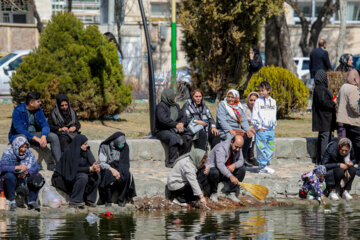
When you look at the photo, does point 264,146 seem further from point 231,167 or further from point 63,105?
point 63,105

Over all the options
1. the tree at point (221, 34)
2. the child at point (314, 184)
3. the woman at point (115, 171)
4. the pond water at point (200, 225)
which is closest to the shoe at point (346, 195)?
the child at point (314, 184)

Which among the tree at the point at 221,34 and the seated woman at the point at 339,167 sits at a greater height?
the tree at the point at 221,34

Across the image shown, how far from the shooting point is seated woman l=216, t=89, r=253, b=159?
12.5m

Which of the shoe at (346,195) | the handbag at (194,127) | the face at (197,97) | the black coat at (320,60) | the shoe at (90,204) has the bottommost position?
the shoe at (346,195)

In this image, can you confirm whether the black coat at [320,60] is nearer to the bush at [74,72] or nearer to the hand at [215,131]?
the bush at [74,72]

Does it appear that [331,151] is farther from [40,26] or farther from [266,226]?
[40,26]

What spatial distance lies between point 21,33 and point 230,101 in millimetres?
24669

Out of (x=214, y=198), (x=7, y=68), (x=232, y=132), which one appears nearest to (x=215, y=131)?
(x=232, y=132)

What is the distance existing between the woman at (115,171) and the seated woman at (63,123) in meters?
0.80

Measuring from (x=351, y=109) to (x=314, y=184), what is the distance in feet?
5.78

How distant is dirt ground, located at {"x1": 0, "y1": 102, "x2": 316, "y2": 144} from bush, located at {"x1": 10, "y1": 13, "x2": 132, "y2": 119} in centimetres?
41

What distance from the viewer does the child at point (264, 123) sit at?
12.4m

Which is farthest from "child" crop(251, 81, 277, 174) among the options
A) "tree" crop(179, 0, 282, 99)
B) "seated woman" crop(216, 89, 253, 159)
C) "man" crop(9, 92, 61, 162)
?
"tree" crop(179, 0, 282, 99)

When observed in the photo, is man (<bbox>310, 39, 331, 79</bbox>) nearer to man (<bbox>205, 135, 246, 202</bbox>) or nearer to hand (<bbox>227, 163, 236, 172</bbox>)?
man (<bbox>205, 135, 246, 202</bbox>)
